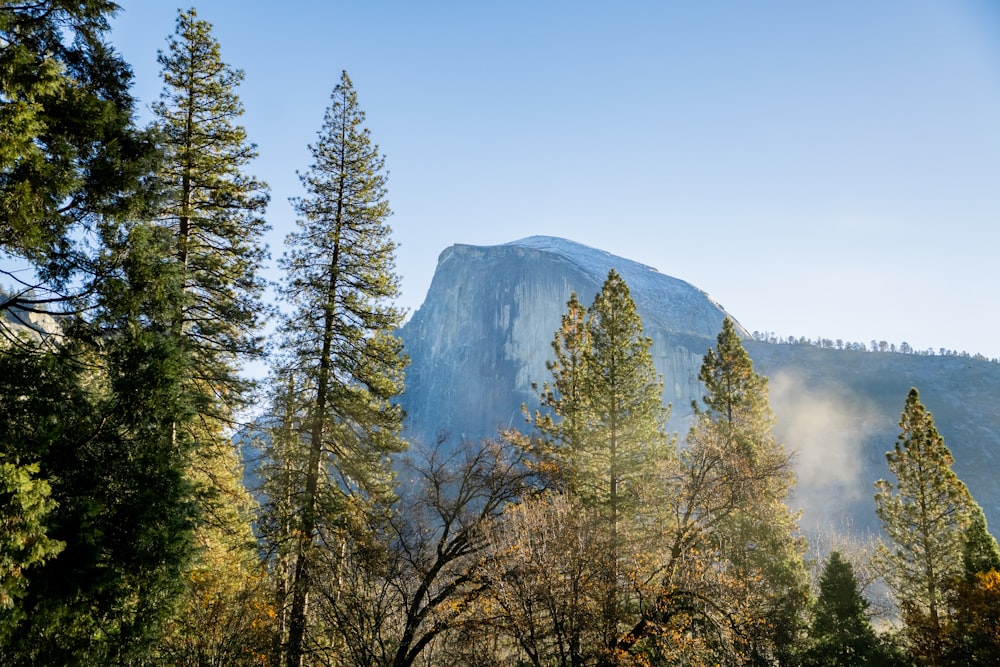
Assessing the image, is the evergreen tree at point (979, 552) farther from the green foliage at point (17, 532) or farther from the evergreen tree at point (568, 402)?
the green foliage at point (17, 532)

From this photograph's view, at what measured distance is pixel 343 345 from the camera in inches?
571

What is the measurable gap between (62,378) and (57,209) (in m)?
2.21

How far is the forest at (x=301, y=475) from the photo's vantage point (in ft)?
21.9

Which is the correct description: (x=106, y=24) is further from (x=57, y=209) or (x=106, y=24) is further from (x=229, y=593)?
(x=229, y=593)

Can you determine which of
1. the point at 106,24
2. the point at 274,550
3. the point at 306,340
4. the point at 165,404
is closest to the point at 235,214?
the point at 306,340

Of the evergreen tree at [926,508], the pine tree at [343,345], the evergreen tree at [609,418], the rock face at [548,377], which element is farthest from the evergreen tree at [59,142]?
the rock face at [548,377]

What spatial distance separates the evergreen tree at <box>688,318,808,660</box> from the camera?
1700 cm

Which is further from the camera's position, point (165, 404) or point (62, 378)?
point (165, 404)

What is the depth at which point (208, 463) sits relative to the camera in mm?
17469

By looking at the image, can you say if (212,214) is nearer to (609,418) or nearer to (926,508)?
(609,418)

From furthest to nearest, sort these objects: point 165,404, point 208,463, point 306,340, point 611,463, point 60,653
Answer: point 611,463, point 208,463, point 306,340, point 165,404, point 60,653

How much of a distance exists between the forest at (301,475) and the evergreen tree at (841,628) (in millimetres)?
105

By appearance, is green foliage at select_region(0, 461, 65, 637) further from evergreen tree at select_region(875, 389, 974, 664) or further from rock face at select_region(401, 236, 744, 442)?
rock face at select_region(401, 236, 744, 442)

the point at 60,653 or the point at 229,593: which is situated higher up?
the point at 60,653
